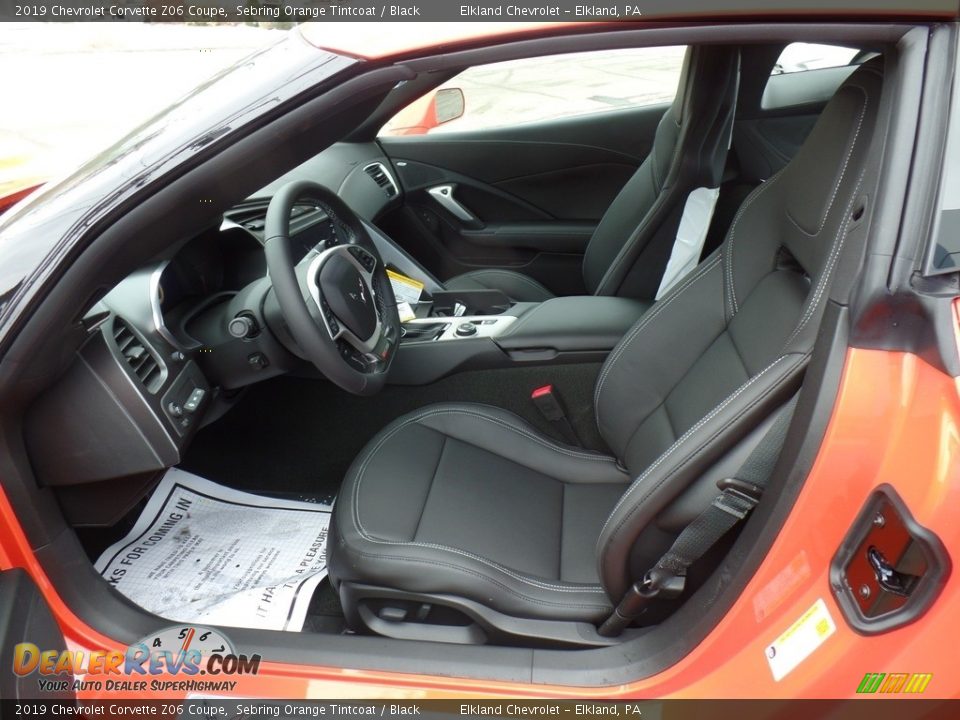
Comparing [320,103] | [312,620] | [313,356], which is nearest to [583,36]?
[320,103]

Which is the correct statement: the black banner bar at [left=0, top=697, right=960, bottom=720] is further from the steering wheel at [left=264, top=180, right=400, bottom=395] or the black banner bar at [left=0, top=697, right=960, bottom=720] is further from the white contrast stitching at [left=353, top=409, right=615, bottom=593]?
the steering wheel at [left=264, top=180, right=400, bottom=395]

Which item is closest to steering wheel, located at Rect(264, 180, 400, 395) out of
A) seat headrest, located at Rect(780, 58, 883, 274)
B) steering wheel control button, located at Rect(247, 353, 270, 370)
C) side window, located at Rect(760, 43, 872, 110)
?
steering wheel control button, located at Rect(247, 353, 270, 370)

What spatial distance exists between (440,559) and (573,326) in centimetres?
73

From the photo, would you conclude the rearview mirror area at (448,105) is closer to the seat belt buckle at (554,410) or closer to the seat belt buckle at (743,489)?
the seat belt buckle at (554,410)

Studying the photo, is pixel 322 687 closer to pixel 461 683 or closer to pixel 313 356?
pixel 461 683

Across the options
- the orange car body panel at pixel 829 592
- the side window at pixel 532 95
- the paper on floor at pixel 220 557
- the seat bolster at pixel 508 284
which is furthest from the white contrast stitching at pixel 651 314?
the side window at pixel 532 95

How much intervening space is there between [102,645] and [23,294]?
54 centimetres

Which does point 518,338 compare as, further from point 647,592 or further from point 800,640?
point 800,640

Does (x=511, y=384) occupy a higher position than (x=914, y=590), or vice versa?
(x=914, y=590)

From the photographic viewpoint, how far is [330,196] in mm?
1671

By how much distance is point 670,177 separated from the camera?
6.06ft

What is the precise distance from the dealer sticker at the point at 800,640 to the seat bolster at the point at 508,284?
1.59m

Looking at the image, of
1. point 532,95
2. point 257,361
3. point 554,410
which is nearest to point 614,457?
point 554,410

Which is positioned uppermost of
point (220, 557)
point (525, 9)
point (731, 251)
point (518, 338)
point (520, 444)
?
point (525, 9)
